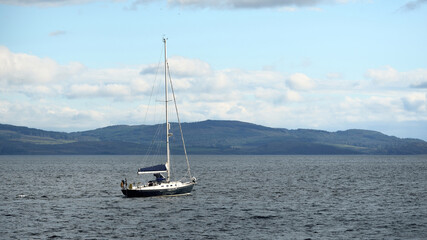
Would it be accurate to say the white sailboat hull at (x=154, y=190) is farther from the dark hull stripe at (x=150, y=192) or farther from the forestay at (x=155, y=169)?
the forestay at (x=155, y=169)

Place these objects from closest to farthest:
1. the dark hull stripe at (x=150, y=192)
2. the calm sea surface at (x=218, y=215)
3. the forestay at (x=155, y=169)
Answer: the calm sea surface at (x=218, y=215), the dark hull stripe at (x=150, y=192), the forestay at (x=155, y=169)

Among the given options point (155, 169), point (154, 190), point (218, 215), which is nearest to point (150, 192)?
point (154, 190)

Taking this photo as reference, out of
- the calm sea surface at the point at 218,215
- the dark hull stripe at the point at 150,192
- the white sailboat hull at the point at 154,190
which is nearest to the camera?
the calm sea surface at the point at 218,215

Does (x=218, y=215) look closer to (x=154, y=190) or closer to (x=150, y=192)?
(x=154, y=190)

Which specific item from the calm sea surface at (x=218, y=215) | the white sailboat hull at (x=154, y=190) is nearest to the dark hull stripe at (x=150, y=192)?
the white sailboat hull at (x=154, y=190)

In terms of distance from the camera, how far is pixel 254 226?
62.1 meters

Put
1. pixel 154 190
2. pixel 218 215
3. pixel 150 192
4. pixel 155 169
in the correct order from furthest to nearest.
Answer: pixel 155 169, pixel 150 192, pixel 154 190, pixel 218 215

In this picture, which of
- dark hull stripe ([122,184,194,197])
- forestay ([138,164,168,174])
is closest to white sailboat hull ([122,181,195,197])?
dark hull stripe ([122,184,194,197])

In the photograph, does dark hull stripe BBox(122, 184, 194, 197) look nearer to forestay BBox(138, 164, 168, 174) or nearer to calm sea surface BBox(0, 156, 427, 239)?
calm sea surface BBox(0, 156, 427, 239)

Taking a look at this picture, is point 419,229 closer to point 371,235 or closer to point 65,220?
point 371,235

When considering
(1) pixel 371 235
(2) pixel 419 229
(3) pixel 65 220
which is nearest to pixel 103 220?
(3) pixel 65 220

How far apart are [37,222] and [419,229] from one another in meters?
43.7

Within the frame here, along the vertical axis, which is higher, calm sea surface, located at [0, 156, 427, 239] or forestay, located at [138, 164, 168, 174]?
forestay, located at [138, 164, 168, 174]

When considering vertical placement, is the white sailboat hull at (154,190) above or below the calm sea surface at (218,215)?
above
